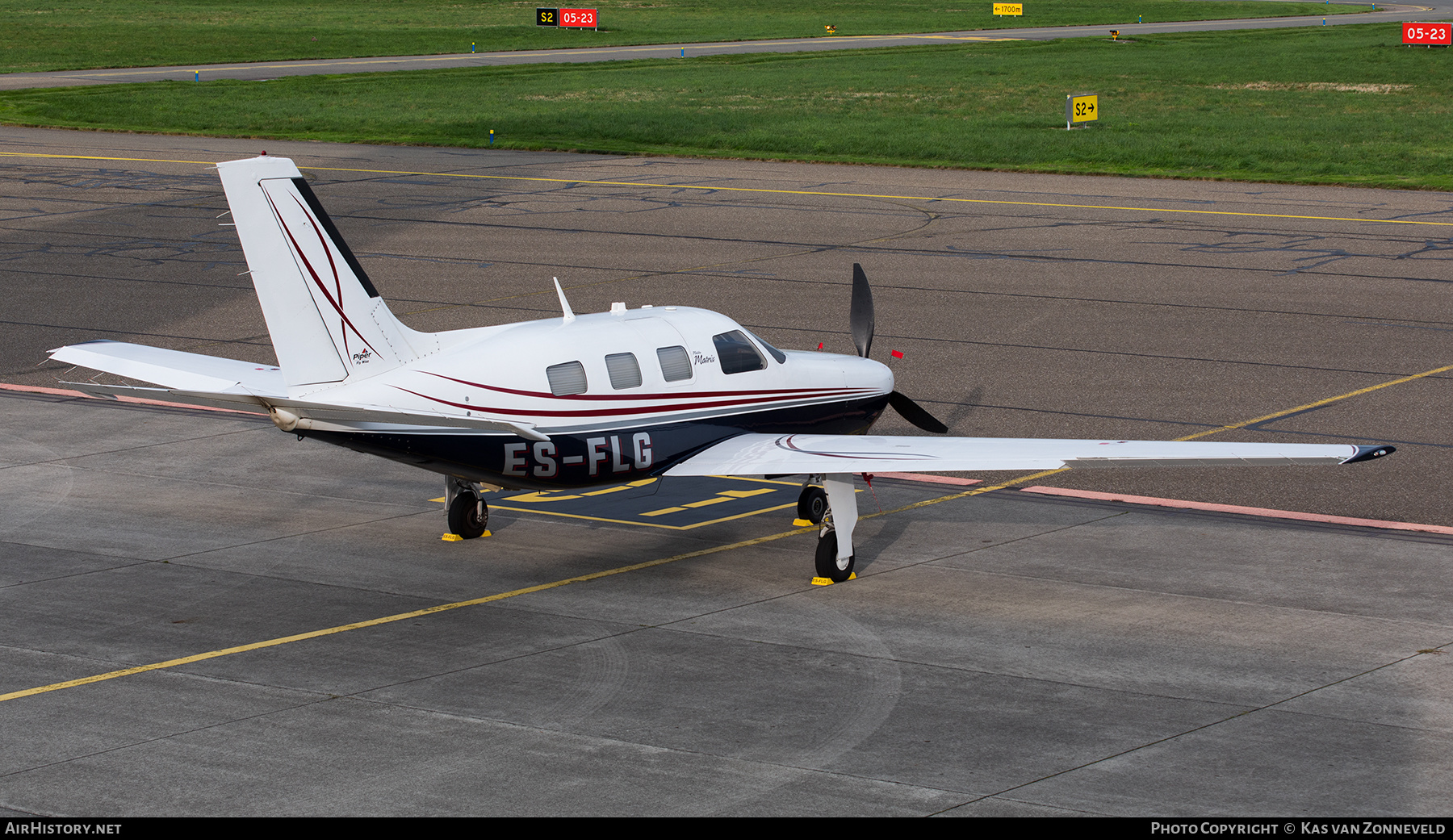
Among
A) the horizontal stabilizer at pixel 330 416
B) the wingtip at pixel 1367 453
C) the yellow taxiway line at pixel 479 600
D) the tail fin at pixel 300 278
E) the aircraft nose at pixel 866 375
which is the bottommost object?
the yellow taxiway line at pixel 479 600

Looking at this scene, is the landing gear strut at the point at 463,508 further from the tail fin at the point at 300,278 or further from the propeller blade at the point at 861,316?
the propeller blade at the point at 861,316

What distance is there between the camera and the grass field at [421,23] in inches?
3799

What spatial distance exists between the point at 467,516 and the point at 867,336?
16.8 ft

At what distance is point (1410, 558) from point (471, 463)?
9796 mm

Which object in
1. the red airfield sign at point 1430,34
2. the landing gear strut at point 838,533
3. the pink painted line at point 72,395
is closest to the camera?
the landing gear strut at point 838,533

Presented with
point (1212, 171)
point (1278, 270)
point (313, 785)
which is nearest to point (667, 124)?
point (1212, 171)

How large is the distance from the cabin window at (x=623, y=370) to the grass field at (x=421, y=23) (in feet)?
259

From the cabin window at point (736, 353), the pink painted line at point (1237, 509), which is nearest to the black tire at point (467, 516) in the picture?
the cabin window at point (736, 353)

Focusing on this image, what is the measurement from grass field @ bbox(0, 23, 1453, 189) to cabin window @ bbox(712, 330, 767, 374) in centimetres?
3438

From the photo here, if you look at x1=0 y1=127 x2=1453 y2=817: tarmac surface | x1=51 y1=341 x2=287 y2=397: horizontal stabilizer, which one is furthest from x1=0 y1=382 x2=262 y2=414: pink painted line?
x1=51 y1=341 x2=287 y2=397: horizontal stabilizer

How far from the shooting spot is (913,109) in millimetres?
64250

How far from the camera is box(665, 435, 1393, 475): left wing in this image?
47.4 feet

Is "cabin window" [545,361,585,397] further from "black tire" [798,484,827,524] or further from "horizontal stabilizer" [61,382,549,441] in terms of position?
"black tire" [798,484,827,524]

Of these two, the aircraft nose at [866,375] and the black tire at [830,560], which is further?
the aircraft nose at [866,375]
